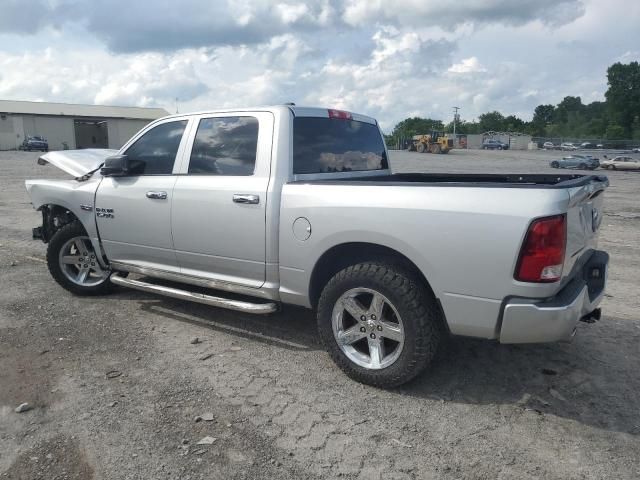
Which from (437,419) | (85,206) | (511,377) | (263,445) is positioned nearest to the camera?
Result: (263,445)

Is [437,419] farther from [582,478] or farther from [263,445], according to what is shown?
[263,445]

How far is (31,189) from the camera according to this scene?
5.74 meters

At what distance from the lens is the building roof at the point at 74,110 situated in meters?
61.9

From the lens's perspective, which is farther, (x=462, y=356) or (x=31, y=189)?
(x=31, y=189)

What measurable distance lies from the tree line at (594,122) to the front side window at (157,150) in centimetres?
8471

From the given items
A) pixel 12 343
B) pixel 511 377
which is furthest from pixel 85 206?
pixel 511 377

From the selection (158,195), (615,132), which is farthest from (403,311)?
(615,132)

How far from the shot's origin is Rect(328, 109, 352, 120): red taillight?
177 inches

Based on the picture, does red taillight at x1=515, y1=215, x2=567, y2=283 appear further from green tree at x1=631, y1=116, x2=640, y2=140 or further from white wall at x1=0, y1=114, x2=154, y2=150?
green tree at x1=631, y1=116, x2=640, y2=140

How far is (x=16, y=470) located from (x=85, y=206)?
2.99 metres

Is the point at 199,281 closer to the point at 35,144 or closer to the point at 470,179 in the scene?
the point at 470,179

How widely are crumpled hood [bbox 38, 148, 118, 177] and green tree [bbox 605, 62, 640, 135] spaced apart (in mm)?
113481

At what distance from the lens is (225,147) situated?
14.2ft

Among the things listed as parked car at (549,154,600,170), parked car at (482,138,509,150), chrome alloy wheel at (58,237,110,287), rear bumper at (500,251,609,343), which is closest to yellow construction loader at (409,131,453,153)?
parked car at (549,154,600,170)
